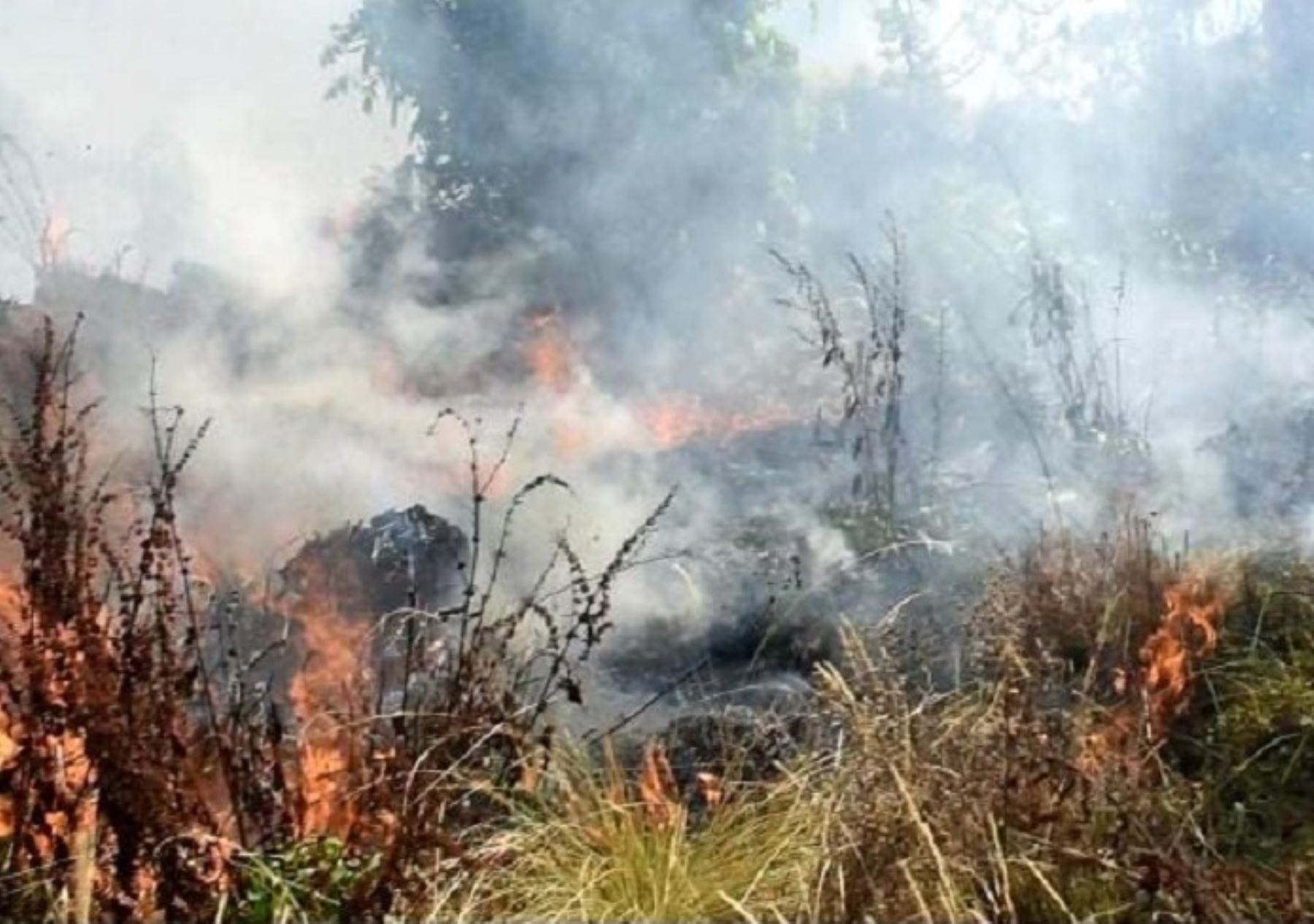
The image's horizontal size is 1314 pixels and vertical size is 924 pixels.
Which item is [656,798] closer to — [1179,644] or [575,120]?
[1179,644]

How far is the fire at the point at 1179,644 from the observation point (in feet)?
13.5

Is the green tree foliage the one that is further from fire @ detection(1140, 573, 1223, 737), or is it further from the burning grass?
the burning grass

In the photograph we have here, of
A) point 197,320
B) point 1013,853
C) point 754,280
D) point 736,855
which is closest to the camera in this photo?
point 1013,853

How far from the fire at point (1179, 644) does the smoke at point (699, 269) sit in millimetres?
2287

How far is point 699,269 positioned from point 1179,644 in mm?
6407

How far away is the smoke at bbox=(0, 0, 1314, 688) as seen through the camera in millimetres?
8016

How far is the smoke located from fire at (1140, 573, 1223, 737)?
2287 millimetres

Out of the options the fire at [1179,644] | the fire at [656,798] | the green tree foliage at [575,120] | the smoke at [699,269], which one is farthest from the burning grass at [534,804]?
the green tree foliage at [575,120]

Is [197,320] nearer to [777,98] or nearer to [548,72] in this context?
[548,72]

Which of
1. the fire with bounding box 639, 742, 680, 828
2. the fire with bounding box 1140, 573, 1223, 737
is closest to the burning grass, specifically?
the fire with bounding box 639, 742, 680, 828

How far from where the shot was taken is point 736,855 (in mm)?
3154

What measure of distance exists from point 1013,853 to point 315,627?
3.67m

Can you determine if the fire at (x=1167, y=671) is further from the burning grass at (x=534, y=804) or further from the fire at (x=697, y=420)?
the fire at (x=697, y=420)

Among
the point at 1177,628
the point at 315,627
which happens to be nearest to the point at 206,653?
the point at 315,627
